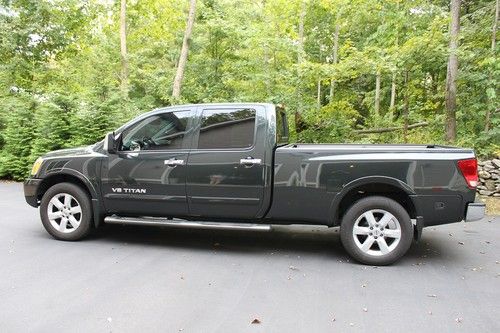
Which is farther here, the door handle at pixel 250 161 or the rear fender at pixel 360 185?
the door handle at pixel 250 161

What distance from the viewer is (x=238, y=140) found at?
511 centimetres

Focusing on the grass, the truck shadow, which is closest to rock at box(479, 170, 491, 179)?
the grass

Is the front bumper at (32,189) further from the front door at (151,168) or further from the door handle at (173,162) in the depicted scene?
the door handle at (173,162)

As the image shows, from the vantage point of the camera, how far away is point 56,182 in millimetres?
5785

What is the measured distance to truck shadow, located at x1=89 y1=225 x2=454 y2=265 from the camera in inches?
206

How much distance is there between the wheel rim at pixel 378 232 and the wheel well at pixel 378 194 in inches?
10.2

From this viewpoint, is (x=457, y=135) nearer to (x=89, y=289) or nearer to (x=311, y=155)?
(x=311, y=155)

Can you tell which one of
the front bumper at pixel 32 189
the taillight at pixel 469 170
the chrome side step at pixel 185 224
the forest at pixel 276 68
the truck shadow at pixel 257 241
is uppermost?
the forest at pixel 276 68

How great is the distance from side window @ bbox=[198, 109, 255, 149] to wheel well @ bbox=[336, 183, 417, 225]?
1.37m

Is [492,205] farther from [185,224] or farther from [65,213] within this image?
[65,213]

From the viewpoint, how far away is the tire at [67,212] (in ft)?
18.1

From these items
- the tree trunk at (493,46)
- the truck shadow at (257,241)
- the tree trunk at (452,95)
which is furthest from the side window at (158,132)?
the tree trunk at (493,46)

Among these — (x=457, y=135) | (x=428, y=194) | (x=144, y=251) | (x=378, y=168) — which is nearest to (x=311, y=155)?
(x=378, y=168)

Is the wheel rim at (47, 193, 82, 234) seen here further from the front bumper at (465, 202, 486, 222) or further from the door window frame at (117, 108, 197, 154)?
the front bumper at (465, 202, 486, 222)
